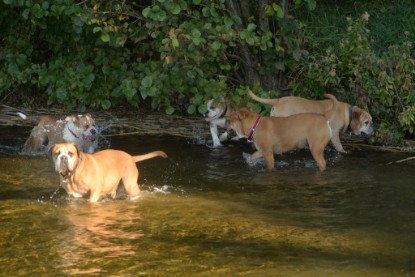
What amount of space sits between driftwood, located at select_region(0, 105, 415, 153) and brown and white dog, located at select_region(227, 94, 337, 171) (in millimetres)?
1493

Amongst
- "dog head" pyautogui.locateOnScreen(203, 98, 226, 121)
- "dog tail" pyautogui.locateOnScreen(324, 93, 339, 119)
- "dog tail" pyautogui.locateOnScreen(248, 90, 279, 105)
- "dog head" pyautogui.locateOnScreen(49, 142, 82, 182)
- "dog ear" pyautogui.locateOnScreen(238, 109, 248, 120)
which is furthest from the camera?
"dog head" pyautogui.locateOnScreen(203, 98, 226, 121)

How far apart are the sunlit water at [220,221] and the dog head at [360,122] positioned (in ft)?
1.29

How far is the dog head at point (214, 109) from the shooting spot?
41.1ft

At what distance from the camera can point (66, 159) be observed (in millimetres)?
8398

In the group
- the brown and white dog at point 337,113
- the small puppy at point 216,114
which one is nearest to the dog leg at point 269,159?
the brown and white dog at point 337,113

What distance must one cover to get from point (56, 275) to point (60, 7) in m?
6.26

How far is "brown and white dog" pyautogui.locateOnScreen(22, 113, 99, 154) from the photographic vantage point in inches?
453

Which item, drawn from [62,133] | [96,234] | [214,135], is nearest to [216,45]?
[214,135]

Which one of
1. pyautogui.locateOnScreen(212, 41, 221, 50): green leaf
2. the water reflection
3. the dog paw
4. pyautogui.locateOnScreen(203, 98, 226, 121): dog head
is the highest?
pyautogui.locateOnScreen(212, 41, 221, 50): green leaf

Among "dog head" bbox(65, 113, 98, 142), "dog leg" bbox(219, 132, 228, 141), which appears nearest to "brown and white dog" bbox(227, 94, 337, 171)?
"dog leg" bbox(219, 132, 228, 141)

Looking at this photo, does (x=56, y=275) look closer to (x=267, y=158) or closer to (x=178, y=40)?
(x=267, y=158)

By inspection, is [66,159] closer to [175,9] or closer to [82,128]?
[82,128]

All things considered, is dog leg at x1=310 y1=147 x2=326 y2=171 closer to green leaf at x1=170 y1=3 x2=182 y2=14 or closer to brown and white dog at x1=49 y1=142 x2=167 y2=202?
green leaf at x1=170 y1=3 x2=182 y2=14

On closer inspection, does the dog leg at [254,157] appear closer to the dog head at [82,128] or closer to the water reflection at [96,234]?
the dog head at [82,128]
